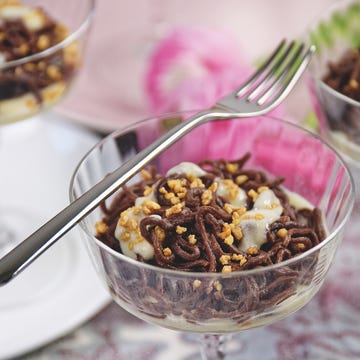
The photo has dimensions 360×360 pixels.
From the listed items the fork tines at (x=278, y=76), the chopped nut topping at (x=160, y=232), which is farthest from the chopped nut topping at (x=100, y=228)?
the fork tines at (x=278, y=76)

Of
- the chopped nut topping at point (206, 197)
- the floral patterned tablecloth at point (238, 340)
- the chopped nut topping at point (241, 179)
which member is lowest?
the floral patterned tablecloth at point (238, 340)

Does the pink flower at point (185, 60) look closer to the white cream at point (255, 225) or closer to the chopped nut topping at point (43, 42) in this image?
the chopped nut topping at point (43, 42)

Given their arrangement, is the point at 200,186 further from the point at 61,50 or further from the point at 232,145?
the point at 61,50

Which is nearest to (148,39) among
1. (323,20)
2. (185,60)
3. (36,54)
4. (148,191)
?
(185,60)

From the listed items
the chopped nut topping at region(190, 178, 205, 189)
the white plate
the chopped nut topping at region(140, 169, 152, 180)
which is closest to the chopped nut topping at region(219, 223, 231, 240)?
the chopped nut topping at region(190, 178, 205, 189)

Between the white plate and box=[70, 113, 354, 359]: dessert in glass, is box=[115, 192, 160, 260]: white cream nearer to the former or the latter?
box=[70, 113, 354, 359]: dessert in glass

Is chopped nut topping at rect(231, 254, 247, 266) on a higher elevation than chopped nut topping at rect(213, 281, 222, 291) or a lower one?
lower

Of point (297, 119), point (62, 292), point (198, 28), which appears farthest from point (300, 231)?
point (198, 28)

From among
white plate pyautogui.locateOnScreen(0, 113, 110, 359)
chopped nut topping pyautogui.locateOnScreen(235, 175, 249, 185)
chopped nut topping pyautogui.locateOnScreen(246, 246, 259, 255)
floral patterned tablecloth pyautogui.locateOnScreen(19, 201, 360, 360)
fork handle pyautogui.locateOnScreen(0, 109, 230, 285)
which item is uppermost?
fork handle pyautogui.locateOnScreen(0, 109, 230, 285)
